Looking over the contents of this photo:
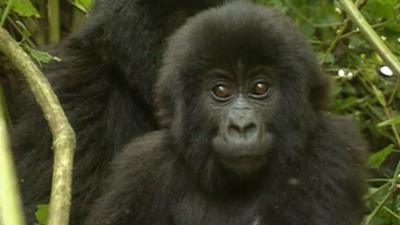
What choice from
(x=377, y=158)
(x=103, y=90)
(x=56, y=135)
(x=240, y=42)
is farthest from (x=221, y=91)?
(x=103, y=90)

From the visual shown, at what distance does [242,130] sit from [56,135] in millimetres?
607

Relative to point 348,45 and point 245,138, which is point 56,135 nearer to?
point 245,138

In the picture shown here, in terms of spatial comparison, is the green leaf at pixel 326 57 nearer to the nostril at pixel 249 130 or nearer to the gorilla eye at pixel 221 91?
the gorilla eye at pixel 221 91

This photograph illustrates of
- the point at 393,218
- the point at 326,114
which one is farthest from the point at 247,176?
the point at 393,218

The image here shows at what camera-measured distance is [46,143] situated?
4.27 m

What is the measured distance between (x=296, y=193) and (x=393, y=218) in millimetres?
667

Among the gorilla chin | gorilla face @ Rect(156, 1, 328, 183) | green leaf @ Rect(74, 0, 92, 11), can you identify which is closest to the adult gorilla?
green leaf @ Rect(74, 0, 92, 11)

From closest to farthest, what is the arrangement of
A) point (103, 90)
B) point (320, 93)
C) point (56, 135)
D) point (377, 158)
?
point (56, 135) → point (320, 93) → point (377, 158) → point (103, 90)

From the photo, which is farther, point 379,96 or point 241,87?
point 379,96

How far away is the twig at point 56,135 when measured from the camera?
103 inches

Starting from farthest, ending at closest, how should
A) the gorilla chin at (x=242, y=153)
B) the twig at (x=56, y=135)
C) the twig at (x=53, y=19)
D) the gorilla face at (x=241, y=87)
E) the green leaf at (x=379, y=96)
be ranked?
1. the twig at (x=53, y=19)
2. the green leaf at (x=379, y=96)
3. the gorilla face at (x=241, y=87)
4. the gorilla chin at (x=242, y=153)
5. the twig at (x=56, y=135)

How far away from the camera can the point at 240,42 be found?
3.38 metres

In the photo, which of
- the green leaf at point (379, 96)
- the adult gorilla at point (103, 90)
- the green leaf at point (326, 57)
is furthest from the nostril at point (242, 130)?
the green leaf at point (379, 96)

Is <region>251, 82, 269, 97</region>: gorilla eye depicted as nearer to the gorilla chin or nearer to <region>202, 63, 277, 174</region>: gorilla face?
<region>202, 63, 277, 174</region>: gorilla face
